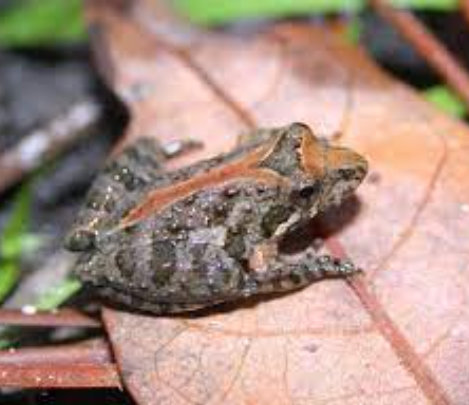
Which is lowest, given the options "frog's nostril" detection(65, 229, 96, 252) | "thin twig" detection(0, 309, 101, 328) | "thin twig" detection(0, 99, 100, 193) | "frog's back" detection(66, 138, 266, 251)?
"thin twig" detection(0, 309, 101, 328)

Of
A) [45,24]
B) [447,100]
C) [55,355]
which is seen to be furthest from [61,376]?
→ [45,24]

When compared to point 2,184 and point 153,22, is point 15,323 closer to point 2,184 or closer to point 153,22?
point 2,184

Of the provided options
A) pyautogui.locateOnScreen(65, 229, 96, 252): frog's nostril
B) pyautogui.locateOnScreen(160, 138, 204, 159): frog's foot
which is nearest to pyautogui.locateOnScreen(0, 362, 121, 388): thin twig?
pyautogui.locateOnScreen(65, 229, 96, 252): frog's nostril

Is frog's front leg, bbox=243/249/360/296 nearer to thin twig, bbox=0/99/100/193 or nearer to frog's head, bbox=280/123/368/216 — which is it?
frog's head, bbox=280/123/368/216

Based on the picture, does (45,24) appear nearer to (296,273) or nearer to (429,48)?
(429,48)

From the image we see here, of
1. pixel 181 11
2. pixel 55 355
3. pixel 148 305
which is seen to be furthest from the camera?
pixel 181 11
